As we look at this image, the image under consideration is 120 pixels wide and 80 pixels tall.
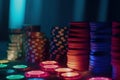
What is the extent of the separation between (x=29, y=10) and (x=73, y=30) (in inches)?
48.2

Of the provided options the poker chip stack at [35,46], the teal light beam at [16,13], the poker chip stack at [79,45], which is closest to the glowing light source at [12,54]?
the poker chip stack at [35,46]

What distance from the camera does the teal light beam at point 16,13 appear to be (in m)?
2.92

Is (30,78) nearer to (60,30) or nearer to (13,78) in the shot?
(13,78)

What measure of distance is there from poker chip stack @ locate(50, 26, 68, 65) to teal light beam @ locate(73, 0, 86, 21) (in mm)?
377

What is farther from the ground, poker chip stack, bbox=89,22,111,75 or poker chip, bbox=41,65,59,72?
poker chip stack, bbox=89,22,111,75

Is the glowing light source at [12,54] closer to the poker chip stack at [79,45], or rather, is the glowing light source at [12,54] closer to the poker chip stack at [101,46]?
the poker chip stack at [79,45]

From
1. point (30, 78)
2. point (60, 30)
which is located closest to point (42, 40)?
point (60, 30)

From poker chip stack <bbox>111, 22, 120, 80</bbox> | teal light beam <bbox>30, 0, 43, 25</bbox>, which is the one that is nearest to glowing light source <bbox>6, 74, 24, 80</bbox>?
poker chip stack <bbox>111, 22, 120, 80</bbox>

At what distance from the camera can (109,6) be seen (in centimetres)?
211

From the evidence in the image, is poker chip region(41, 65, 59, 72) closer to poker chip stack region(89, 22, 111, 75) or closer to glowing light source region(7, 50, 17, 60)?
poker chip stack region(89, 22, 111, 75)

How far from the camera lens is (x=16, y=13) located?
2.94 meters

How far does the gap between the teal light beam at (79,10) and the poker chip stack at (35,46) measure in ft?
Result: 1.35

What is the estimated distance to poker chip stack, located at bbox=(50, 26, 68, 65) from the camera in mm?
2043

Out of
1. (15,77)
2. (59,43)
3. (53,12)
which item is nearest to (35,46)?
(59,43)
